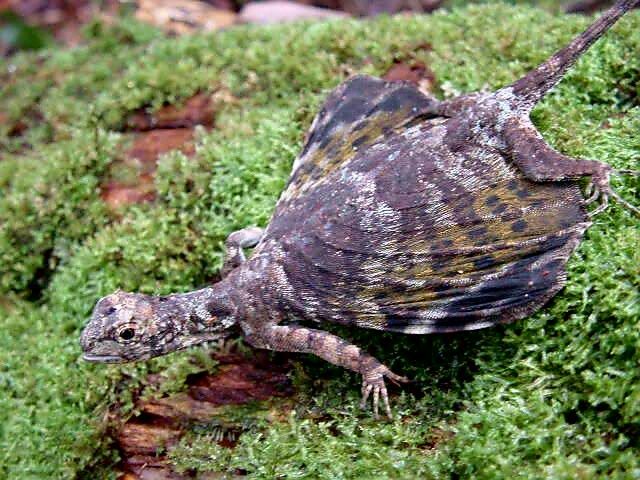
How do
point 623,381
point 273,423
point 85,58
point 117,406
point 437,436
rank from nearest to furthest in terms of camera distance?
point 623,381
point 437,436
point 273,423
point 117,406
point 85,58

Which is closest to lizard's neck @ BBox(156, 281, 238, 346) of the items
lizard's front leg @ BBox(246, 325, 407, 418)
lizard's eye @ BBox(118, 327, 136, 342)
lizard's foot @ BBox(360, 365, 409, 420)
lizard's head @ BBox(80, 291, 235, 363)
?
lizard's head @ BBox(80, 291, 235, 363)

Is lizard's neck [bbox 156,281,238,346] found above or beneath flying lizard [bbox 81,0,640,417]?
beneath

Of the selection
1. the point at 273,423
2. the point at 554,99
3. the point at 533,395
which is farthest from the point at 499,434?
the point at 554,99

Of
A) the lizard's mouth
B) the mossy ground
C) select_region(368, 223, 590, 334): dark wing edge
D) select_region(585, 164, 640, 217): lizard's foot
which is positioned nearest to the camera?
the mossy ground

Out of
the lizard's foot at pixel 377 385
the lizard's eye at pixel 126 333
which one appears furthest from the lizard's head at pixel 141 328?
the lizard's foot at pixel 377 385

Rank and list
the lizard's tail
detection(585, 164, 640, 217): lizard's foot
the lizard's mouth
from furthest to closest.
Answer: the lizard's mouth → the lizard's tail → detection(585, 164, 640, 217): lizard's foot

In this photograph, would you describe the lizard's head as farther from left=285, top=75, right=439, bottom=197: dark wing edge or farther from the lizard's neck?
left=285, top=75, right=439, bottom=197: dark wing edge

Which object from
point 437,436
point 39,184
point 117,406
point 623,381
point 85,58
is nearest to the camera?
point 623,381

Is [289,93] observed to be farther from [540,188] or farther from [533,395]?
[533,395]

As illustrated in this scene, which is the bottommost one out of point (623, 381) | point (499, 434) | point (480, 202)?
point (499, 434)
